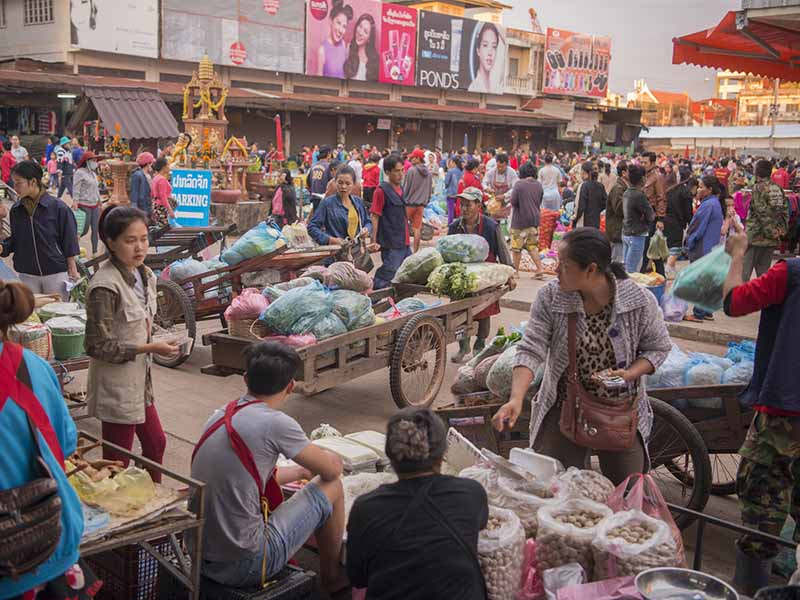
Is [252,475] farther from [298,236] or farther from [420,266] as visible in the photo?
[298,236]

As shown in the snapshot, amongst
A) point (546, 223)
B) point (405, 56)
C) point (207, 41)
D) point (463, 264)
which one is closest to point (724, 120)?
point (405, 56)

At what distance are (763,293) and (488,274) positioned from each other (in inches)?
148

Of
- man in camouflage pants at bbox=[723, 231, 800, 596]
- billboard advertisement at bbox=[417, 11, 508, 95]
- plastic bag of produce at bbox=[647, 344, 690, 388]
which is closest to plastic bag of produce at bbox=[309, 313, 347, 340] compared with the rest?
plastic bag of produce at bbox=[647, 344, 690, 388]

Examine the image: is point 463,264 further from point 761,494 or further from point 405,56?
point 405,56

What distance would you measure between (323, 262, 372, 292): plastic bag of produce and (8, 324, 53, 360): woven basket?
6.67 feet

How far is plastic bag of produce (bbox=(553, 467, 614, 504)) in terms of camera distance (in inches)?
143

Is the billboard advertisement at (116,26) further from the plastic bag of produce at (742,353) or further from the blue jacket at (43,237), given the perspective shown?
the plastic bag of produce at (742,353)

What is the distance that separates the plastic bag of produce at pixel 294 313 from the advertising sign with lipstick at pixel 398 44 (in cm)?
4182

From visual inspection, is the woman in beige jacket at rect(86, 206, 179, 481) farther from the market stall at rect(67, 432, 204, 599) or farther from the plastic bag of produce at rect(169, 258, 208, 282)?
the plastic bag of produce at rect(169, 258, 208, 282)

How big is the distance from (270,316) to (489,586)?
3164 mm

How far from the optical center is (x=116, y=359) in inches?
161

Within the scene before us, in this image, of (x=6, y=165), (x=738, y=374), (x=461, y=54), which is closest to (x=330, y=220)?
(x=738, y=374)

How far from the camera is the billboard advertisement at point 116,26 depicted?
32656 millimetres

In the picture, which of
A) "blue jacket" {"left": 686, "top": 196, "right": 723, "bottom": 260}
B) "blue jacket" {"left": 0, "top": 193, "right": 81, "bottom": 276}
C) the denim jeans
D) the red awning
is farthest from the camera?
the denim jeans
